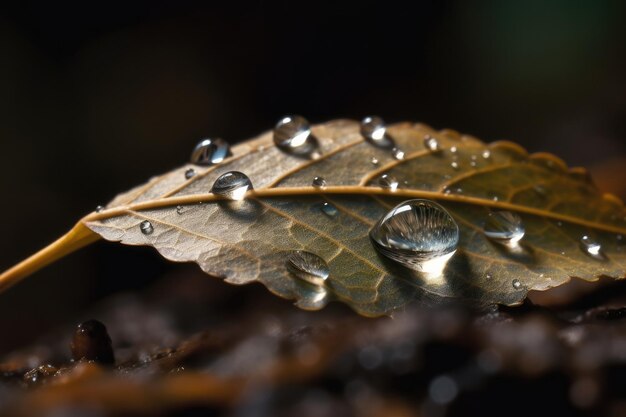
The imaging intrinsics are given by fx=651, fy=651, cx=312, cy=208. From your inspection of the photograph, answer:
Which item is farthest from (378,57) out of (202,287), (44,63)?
(202,287)

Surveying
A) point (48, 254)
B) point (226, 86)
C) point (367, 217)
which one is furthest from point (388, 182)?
point (226, 86)

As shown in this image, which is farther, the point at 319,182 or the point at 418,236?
the point at 319,182

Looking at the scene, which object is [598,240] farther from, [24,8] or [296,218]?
[24,8]

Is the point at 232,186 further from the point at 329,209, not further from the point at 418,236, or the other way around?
the point at 418,236

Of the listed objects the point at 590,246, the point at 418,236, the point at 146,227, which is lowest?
the point at 590,246

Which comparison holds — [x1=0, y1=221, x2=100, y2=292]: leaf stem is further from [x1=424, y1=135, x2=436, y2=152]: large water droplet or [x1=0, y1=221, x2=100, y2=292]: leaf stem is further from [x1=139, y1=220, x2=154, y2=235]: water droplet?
[x1=424, y1=135, x2=436, y2=152]: large water droplet

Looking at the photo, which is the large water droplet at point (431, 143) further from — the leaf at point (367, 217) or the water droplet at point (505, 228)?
the water droplet at point (505, 228)

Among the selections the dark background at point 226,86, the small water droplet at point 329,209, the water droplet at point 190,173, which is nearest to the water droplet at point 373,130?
the small water droplet at point 329,209
